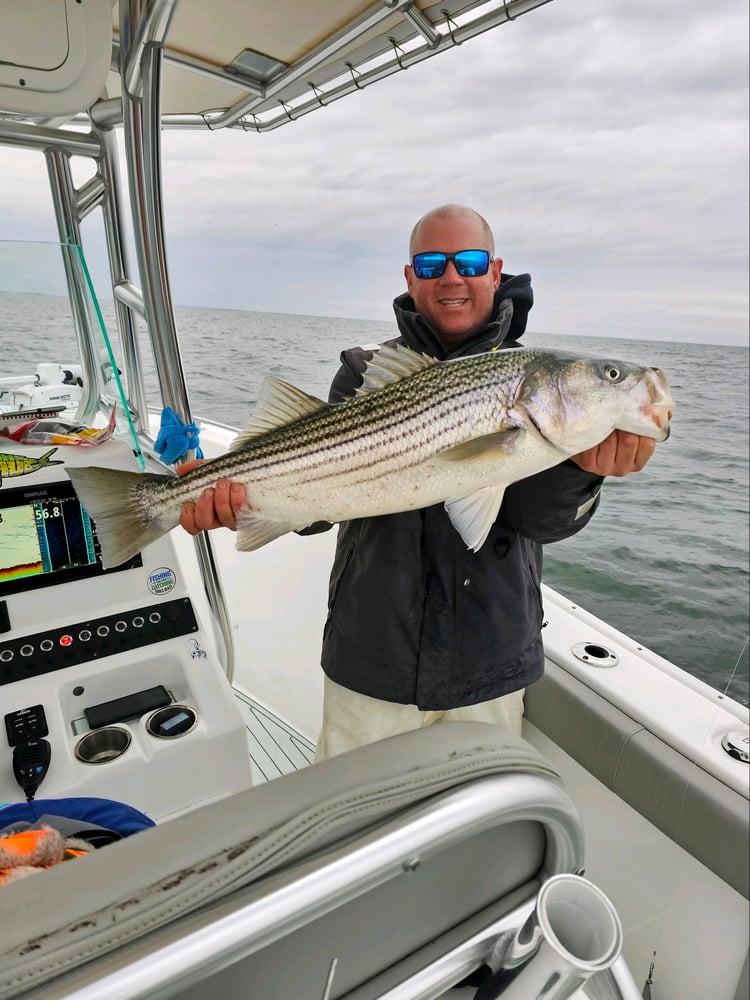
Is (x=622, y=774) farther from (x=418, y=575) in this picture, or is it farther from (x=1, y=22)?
(x=1, y=22)

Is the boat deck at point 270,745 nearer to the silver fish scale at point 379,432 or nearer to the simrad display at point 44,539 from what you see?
the simrad display at point 44,539

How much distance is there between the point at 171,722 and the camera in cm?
178

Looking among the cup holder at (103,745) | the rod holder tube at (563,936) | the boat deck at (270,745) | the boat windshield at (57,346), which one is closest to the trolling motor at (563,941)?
the rod holder tube at (563,936)

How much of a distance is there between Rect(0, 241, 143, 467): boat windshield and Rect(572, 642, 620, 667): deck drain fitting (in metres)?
1.82

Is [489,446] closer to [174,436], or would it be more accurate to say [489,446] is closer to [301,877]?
[301,877]

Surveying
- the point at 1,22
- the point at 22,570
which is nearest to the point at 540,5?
the point at 1,22

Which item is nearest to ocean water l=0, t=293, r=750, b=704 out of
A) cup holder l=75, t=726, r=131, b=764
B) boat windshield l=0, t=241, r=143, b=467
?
boat windshield l=0, t=241, r=143, b=467

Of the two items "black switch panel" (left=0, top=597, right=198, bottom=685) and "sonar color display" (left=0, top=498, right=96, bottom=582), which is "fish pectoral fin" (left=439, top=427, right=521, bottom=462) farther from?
"sonar color display" (left=0, top=498, right=96, bottom=582)

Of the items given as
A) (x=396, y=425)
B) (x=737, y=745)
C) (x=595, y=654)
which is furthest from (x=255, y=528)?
(x=737, y=745)

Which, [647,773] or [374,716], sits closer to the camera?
[647,773]

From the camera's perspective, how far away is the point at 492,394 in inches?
58.8

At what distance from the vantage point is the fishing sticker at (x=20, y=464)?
1808mm

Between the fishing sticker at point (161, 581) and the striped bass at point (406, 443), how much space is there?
0.36m

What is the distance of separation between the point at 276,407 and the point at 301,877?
139cm
